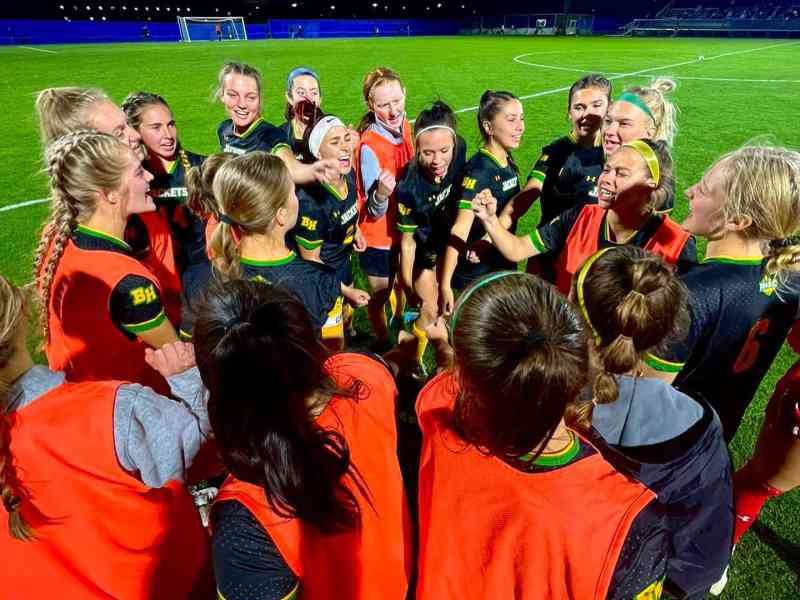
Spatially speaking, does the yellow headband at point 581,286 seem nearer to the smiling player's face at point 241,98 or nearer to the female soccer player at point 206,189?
the female soccer player at point 206,189

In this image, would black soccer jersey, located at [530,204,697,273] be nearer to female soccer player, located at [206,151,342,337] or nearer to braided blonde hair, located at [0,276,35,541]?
female soccer player, located at [206,151,342,337]

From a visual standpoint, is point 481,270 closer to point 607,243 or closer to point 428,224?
point 428,224

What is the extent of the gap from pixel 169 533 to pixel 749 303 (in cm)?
233

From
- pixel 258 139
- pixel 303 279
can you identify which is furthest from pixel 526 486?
pixel 258 139

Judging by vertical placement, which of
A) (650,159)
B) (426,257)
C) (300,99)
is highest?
(300,99)

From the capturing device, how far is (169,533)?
64.1 inches

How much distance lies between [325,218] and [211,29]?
47.9 m

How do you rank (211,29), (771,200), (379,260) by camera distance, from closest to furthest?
(771,200) → (379,260) → (211,29)

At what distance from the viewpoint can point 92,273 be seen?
7.26ft

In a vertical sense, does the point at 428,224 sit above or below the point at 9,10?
below

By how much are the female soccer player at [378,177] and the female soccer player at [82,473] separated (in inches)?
110

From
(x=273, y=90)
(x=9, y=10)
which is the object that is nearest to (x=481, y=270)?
(x=273, y=90)

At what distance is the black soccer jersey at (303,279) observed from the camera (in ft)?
7.77

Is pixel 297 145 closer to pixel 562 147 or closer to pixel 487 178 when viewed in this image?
pixel 487 178
